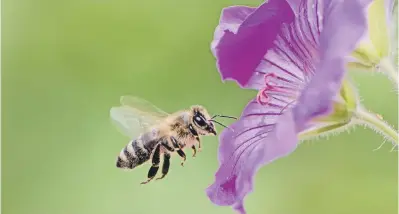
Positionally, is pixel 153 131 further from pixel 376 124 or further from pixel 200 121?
pixel 376 124

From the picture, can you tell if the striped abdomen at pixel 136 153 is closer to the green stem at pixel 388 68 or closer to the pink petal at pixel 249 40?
the pink petal at pixel 249 40

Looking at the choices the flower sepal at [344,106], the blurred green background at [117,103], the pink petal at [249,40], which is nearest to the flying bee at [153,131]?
the pink petal at [249,40]

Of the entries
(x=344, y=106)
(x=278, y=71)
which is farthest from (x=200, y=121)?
(x=344, y=106)

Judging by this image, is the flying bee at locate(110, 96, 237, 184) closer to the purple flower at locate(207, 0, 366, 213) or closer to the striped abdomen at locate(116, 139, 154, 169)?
the striped abdomen at locate(116, 139, 154, 169)

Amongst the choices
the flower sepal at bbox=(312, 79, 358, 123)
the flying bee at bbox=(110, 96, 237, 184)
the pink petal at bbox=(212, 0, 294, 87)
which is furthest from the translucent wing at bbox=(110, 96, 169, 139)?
the flower sepal at bbox=(312, 79, 358, 123)

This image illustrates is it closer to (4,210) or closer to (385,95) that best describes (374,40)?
(385,95)

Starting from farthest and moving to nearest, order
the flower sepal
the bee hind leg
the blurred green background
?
the blurred green background < the bee hind leg < the flower sepal
